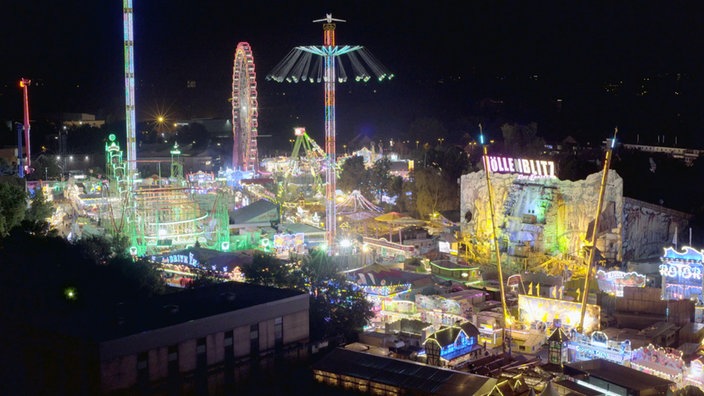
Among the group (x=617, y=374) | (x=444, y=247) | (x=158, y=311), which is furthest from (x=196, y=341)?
(x=444, y=247)

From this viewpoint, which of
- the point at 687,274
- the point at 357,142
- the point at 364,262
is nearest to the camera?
the point at 687,274

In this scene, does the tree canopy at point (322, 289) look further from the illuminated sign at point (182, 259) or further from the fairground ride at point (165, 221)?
the fairground ride at point (165, 221)

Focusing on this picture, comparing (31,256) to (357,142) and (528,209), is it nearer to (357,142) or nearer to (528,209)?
(528,209)

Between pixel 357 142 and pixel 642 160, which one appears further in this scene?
pixel 357 142

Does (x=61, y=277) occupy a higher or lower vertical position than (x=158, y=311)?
higher

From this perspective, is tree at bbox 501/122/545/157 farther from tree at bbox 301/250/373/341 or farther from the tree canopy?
tree at bbox 301/250/373/341

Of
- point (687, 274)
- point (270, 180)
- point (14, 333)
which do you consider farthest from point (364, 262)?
point (270, 180)

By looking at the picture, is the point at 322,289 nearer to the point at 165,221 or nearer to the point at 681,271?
the point at 681,271
